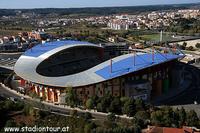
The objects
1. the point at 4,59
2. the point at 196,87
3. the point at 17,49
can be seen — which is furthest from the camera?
the point at 17,49

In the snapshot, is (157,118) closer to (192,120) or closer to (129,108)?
(192,120)

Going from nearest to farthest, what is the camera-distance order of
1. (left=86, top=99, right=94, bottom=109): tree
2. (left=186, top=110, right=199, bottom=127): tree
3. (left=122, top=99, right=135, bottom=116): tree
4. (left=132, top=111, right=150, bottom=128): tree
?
(left=132, top=111, right=150, bottom=128): tree, (left=186, top=110, right=199, bottom=127): tree, (left=122, top=99, right=135, bottom=116): tree, (left=86, top=99, right=94, bottom=109): tree

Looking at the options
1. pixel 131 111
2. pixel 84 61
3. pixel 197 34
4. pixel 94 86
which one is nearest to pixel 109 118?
pixel 131 111

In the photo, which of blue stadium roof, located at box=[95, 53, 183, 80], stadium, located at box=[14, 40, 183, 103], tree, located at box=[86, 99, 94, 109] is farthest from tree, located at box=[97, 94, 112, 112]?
blue stadium roof, located at box=[95, 53, 183, 80]

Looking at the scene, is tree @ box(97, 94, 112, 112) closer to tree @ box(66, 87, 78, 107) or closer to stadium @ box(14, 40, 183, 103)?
tree @ box(66, 87, 78, 107)

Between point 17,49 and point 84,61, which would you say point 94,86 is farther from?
point 17,49

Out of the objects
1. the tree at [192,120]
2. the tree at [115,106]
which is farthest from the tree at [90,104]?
the tree at [192,120]

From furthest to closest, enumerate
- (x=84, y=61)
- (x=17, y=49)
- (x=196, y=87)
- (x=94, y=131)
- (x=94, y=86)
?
(x=17, y=49)
(x=84, y=61)
(x=196, y=87)
(x=94, y=86)
(x=94, y=131)
